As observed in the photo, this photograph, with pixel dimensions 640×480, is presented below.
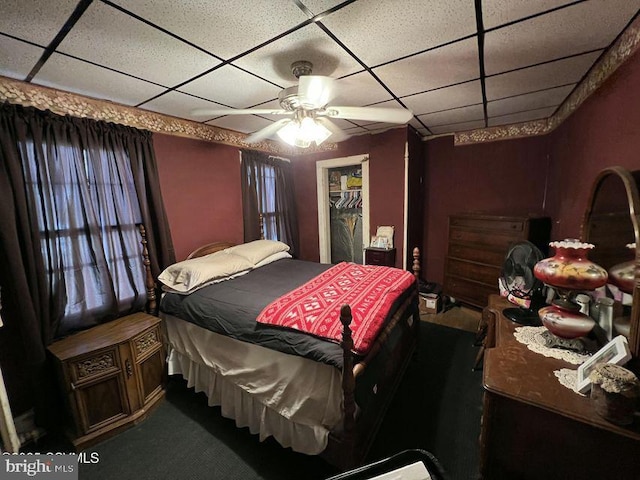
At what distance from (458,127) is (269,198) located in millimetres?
2660

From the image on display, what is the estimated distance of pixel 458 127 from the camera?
3268 millimetres

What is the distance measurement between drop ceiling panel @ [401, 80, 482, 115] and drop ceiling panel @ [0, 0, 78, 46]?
2.17m

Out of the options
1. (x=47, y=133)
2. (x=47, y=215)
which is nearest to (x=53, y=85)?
(x=47, y=133)

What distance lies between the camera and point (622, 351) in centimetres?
95

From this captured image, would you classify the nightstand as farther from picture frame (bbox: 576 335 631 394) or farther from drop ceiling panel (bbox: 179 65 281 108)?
picture frame (bbox: 576 335 631 394)

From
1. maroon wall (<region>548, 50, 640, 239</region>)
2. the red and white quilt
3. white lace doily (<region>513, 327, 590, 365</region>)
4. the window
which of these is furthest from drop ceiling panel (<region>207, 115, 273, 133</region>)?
white lace doily (<region>513, 327, 590, 365</region>)

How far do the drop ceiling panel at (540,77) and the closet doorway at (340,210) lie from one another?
6.12 feet

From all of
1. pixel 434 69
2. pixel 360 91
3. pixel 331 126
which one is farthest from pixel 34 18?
pixel 434 69

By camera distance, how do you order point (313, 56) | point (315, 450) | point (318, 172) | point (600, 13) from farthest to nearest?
point (318, 172), point (313, 56), point (315, 450), point (600, 13)

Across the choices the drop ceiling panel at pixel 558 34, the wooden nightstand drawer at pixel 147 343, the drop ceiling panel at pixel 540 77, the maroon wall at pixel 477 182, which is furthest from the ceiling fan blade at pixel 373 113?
the maroon wall at pixel 477 182

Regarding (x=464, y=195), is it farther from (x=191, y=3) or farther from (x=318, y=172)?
(x=191, y=3)

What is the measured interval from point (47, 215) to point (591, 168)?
388 centimetres

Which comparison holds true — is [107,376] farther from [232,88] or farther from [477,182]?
[477,182]

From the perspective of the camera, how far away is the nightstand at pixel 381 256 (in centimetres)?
336
